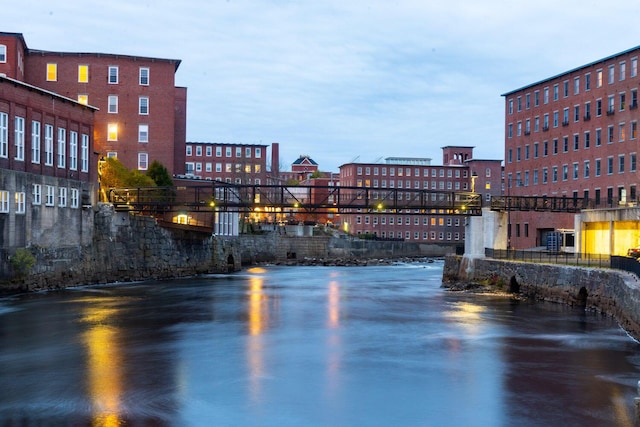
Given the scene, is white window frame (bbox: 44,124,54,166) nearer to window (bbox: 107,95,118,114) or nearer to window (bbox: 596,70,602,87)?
window (bbox: 107,95,118,114)

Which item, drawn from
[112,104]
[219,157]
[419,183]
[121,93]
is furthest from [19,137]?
[419,183]

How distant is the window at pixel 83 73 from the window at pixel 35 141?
30.0 metres

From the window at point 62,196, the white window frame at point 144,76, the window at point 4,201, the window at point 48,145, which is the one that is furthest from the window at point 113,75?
the window at point 4,201

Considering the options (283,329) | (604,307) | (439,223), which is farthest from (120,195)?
(439,223)

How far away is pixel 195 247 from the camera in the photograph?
249ft

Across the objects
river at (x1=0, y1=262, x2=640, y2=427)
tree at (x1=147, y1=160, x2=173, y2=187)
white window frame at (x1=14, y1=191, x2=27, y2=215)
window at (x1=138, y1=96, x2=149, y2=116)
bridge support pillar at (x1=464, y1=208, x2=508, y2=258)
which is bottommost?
river at (x1=0, y1=262, x2=640, y2=427)

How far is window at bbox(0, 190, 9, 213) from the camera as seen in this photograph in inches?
1796

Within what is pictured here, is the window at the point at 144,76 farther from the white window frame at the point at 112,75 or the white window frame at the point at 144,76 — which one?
the white window frame at the point at 112,75

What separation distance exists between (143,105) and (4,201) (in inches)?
1543

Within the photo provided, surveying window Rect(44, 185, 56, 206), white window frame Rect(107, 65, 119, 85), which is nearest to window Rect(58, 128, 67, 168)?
window Rect(44, 185, 56, 206)

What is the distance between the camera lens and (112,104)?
82562 millimetres

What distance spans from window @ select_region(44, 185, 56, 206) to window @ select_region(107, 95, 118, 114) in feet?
104

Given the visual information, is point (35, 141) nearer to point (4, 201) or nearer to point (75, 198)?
point (75, 198)

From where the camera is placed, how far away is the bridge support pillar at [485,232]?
61.8 m
